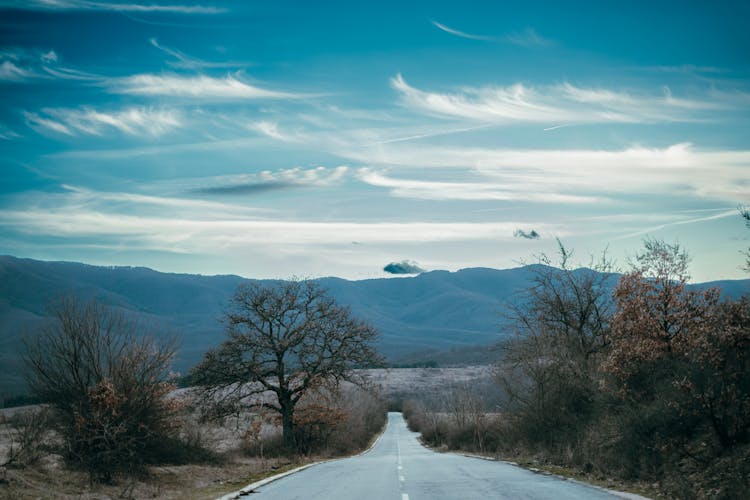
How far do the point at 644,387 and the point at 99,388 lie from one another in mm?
16264

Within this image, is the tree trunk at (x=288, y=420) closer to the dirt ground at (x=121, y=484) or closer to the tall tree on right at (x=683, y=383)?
the dirt ground at (x=121, y=484)

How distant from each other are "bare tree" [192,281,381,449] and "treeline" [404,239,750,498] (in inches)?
378

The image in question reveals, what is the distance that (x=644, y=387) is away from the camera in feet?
66.5

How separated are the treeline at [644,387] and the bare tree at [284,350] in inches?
378

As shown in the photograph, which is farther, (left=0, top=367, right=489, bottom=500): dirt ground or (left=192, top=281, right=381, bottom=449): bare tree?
(left=192, top=281, right=381, bottom=449): bare tree

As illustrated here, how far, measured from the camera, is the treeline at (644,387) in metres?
15.6

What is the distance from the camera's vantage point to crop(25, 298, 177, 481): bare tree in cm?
1916

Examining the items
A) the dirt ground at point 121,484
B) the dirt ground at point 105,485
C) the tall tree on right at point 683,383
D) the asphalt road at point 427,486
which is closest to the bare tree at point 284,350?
the dirt ground at point 105,485

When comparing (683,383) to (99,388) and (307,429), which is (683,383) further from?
(307,429)

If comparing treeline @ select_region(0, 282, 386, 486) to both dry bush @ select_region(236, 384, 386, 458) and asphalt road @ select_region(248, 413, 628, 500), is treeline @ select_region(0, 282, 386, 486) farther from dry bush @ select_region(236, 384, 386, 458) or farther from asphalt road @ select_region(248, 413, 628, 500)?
asphalt road @ select_region(248, 413, 628, 500)

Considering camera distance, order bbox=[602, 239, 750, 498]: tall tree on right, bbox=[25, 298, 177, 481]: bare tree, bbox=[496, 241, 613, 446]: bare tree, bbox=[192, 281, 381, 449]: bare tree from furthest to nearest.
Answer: bbox=[192, 281, 381, 449]: bare tree → bbox=[496, 241, 613, 446]: bare tree → bbox=[25, 298, 177, 481]: bare tree → bbox=[602, 239, 750, 498]: tall tree on right

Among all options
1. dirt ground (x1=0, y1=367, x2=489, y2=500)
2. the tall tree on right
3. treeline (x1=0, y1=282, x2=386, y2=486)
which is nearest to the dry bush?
treeline (x1=0, y1=282, x2=386, y2=486)

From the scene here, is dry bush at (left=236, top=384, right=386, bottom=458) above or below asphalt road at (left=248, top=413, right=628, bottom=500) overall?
below

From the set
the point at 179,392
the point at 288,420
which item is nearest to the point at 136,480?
the point at 179,392
